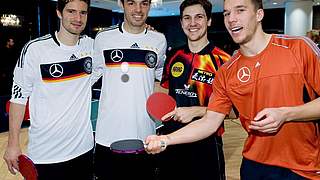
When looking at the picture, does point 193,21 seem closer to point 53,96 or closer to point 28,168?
point 53,96

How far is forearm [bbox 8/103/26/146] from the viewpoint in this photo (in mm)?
1999

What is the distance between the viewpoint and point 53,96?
1.97 m

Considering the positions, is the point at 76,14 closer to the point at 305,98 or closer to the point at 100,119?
the point at 100,119

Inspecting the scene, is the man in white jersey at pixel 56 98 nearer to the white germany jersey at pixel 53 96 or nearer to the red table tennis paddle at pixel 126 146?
the white germany jersey at pixel 53 96

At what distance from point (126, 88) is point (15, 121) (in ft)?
2.18

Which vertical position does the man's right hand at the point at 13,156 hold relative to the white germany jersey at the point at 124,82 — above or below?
below

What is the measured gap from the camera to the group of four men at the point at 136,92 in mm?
1612

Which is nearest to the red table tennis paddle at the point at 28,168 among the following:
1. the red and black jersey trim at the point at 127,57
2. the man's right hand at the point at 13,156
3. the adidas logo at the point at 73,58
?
the man's right hand at the point at 13,156

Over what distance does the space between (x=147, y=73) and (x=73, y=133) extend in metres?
0.56

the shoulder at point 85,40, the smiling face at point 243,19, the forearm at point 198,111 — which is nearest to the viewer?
the smiling face at point 243,19

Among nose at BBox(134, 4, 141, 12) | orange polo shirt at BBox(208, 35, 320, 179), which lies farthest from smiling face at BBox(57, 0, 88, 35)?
orange polo shirt at BBox(208, 35, 320, 179)

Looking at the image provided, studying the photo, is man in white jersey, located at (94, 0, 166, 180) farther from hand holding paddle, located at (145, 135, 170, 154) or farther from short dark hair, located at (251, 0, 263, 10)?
short dark hair, located at (251, 0, 263, 10)

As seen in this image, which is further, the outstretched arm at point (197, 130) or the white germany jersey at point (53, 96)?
the white germany jersey at point (53, 96)

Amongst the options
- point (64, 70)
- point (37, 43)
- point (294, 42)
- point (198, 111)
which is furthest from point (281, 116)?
point (37, 43)
